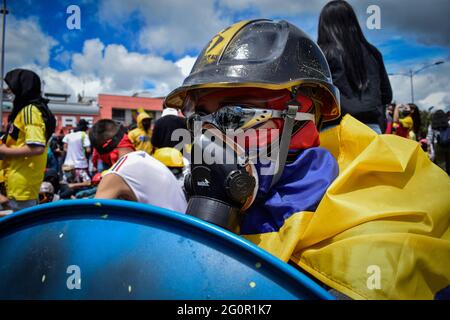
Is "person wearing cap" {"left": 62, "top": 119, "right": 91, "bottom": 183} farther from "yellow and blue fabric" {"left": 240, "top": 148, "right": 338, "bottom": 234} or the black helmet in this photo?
"yellow and blue fabric" {"left": 240, "top": 148, "right": 338, "bottom": 234}

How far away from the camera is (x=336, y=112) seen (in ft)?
5.61

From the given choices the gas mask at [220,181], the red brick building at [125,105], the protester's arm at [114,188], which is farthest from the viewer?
the red brick building at [125,105]

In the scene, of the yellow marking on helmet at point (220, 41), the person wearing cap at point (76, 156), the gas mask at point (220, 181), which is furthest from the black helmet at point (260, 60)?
the person wearing cap at point (76, 156)

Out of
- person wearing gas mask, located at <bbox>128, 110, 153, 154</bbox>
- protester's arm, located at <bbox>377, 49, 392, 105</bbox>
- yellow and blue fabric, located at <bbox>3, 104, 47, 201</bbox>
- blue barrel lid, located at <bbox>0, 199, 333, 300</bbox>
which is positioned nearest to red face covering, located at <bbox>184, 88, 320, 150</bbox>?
blue barrel lid, located at <bbox>0, 199, 333, 300</bbox>

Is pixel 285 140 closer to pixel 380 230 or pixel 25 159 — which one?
pixel 380 230

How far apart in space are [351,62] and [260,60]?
1.36 metres

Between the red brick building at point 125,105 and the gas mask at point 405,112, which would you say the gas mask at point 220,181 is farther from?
the red brick building at point 125,105

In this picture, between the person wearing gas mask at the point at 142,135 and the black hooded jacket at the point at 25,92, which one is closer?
the black hooded jacket at the point at 25,92

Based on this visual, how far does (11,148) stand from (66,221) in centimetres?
309

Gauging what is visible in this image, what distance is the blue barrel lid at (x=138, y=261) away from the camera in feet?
2.29

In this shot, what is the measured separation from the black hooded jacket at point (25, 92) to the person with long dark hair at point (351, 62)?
2.71 m

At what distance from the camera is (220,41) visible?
145 centimetres

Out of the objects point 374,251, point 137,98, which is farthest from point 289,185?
point 137,98
